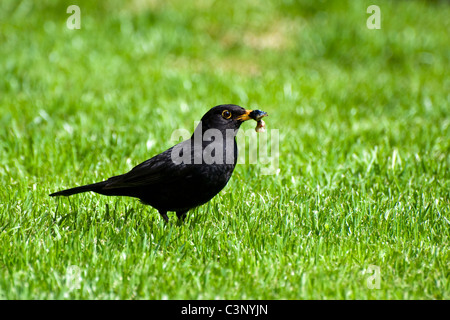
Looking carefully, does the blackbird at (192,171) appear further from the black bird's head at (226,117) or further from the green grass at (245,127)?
the green grass at (245,127)

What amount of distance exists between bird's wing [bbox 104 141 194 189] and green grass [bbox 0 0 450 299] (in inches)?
10.0

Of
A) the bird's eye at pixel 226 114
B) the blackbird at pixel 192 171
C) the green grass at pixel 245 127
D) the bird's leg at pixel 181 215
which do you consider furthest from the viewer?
the bird's leg at pixel 181 215

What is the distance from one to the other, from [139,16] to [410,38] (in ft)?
15.3

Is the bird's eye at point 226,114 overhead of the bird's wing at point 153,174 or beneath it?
overhead

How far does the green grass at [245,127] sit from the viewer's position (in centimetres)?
322

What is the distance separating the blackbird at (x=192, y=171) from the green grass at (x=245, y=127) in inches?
8.0

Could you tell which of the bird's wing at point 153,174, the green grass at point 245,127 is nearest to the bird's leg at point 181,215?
the green grass at point 245,127

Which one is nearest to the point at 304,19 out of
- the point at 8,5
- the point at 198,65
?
the point at 198,65

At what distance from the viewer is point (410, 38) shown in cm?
984

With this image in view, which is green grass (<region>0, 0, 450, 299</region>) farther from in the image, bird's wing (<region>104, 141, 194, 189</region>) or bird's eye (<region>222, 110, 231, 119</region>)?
bird's eye (<region>222, 110, 231, 119</region>)

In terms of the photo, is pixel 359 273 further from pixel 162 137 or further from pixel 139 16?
pixel 139 16

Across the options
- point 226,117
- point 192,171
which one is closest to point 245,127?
point 226,117

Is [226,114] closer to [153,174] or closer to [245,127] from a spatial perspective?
[153,174]

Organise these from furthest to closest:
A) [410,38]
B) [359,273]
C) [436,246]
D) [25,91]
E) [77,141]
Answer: [410,38] < [25,91] < [77,141] < [436,246] < [359,273]
